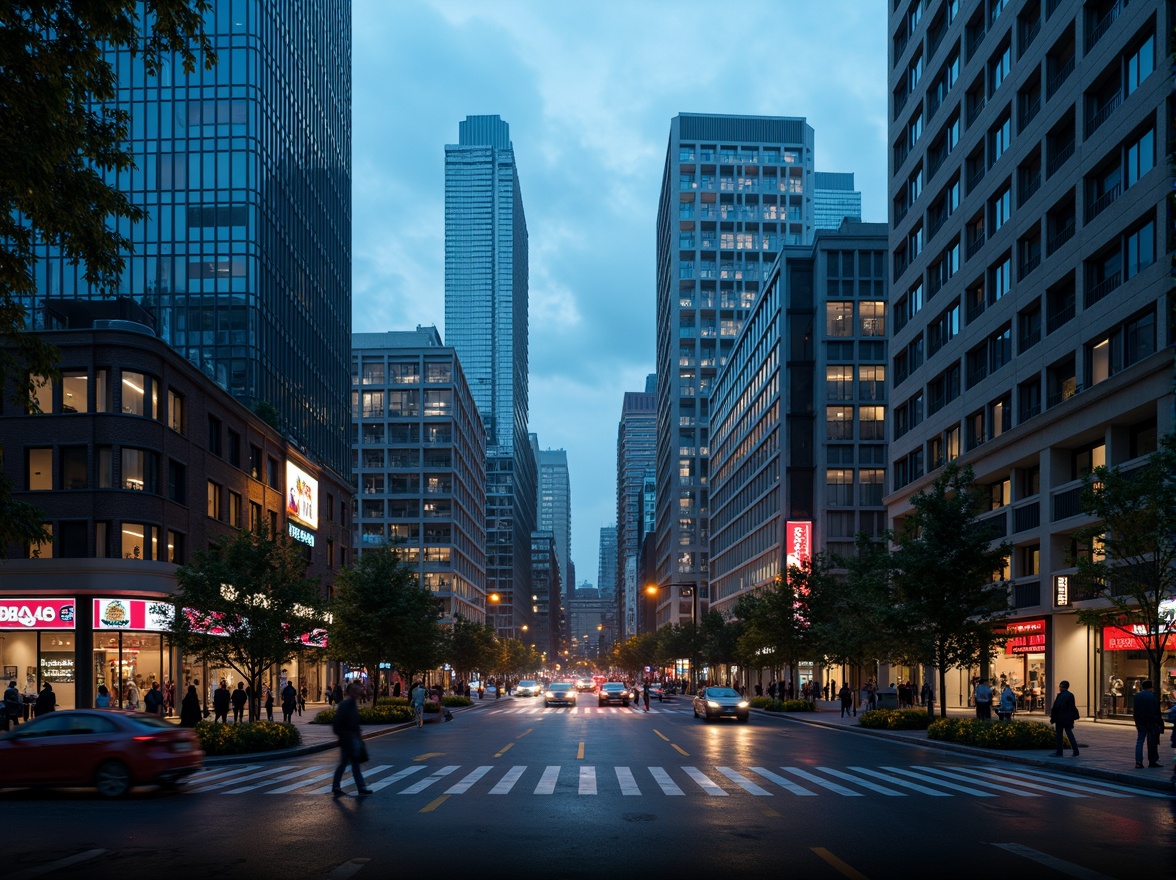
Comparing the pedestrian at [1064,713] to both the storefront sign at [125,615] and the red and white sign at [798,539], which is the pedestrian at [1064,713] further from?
the red and white sign at [798,539]

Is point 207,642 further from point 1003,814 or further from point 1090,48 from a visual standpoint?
point 1090,48

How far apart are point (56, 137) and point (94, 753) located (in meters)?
11.7

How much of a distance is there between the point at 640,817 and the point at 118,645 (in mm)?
37253

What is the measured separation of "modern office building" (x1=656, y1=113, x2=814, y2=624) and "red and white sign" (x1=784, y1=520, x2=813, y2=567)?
211ft

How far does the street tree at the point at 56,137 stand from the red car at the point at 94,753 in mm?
7002

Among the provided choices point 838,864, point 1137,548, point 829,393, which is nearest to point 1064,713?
point 1137,548

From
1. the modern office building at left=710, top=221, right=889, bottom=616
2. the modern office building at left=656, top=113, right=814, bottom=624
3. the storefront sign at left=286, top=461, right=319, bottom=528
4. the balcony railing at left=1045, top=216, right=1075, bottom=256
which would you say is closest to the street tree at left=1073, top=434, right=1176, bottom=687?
the balcony railing at left=1045, top=216, right=1075, bottom=256

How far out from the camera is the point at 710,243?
15425 centimetres

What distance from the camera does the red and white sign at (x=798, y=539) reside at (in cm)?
8700

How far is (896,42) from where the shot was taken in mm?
68562

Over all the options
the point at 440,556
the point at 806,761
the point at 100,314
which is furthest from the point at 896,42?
the point at 440,556

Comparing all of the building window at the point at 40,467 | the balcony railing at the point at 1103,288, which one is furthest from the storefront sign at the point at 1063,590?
the building window at the point at 40,467

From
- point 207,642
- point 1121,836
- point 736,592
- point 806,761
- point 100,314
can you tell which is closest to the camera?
point 1121,836

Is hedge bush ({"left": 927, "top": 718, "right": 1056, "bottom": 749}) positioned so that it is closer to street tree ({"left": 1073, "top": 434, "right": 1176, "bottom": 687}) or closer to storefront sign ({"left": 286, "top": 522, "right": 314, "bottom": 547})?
street tree ({"left": 1073, "top": 434, "right": 1176, "bottom": 687})
